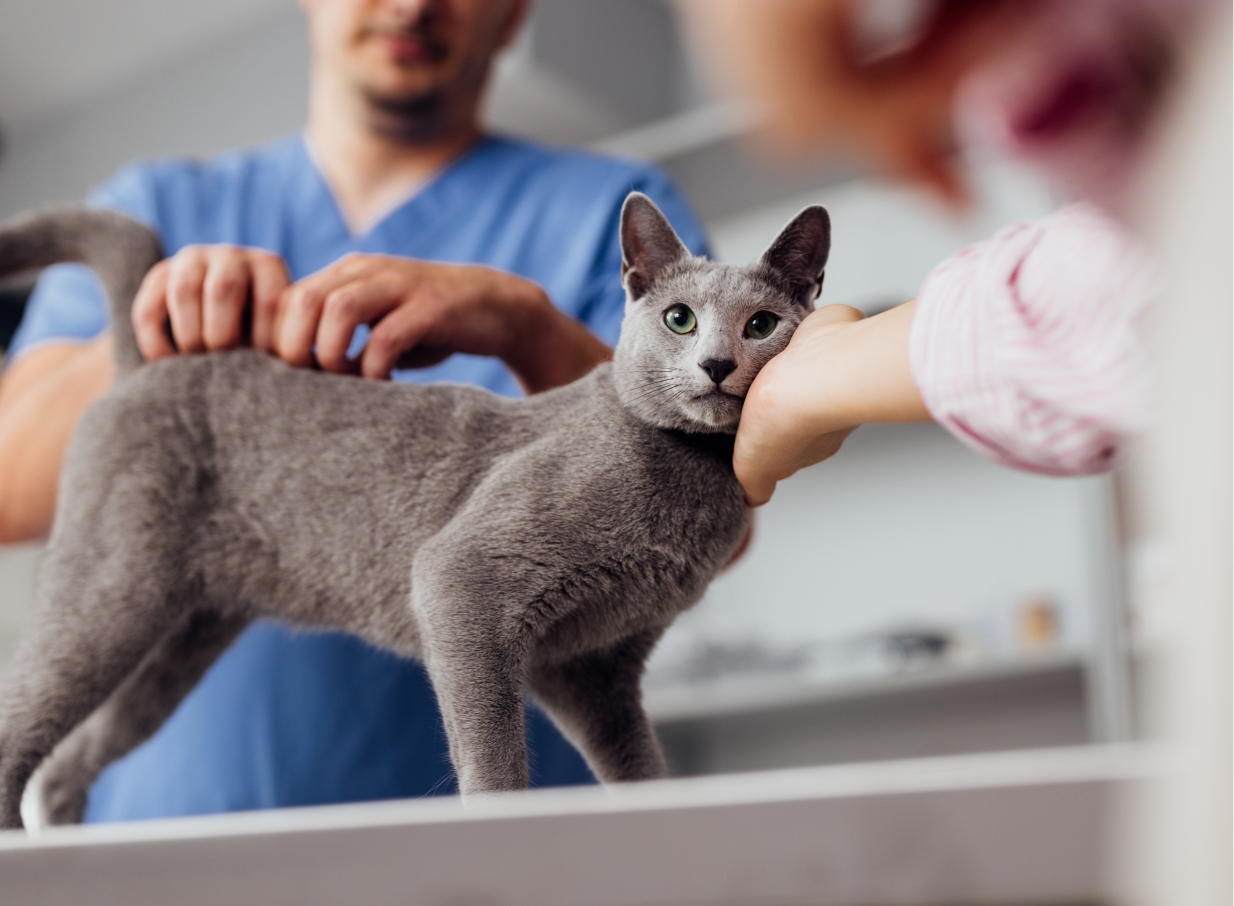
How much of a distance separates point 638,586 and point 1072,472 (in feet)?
0.71

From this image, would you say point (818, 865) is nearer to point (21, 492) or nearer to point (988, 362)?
point (988, 362)

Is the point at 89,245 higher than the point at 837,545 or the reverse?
higher

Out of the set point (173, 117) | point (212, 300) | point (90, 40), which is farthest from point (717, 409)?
point (173, 117)

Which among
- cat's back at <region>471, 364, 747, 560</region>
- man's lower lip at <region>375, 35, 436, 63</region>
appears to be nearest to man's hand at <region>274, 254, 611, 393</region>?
cat's back at <region>471, 364, 747, 560</region>

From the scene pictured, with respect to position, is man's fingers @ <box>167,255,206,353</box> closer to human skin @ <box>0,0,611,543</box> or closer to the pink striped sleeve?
human skin @ <box>0,0,611,543</box>

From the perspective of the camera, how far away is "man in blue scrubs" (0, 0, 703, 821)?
839 millimetres

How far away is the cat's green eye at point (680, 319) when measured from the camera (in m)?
0.50

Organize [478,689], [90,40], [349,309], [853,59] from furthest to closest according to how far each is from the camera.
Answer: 1. [90,40]
2. [349,309]
3. [478,689]
4. [853,59]

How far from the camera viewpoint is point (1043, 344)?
13.4 inches

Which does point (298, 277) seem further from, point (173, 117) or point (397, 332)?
point (173, 117)

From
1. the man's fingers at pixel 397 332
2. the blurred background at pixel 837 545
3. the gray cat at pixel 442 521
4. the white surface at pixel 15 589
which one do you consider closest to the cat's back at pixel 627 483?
the gray cat at pixel 442 521

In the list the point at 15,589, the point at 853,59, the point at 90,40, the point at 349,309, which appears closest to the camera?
the point at 853,59

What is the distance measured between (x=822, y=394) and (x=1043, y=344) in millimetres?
98

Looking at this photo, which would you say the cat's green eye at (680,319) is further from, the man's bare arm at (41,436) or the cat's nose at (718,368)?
the man's bare arm at (41,436)
